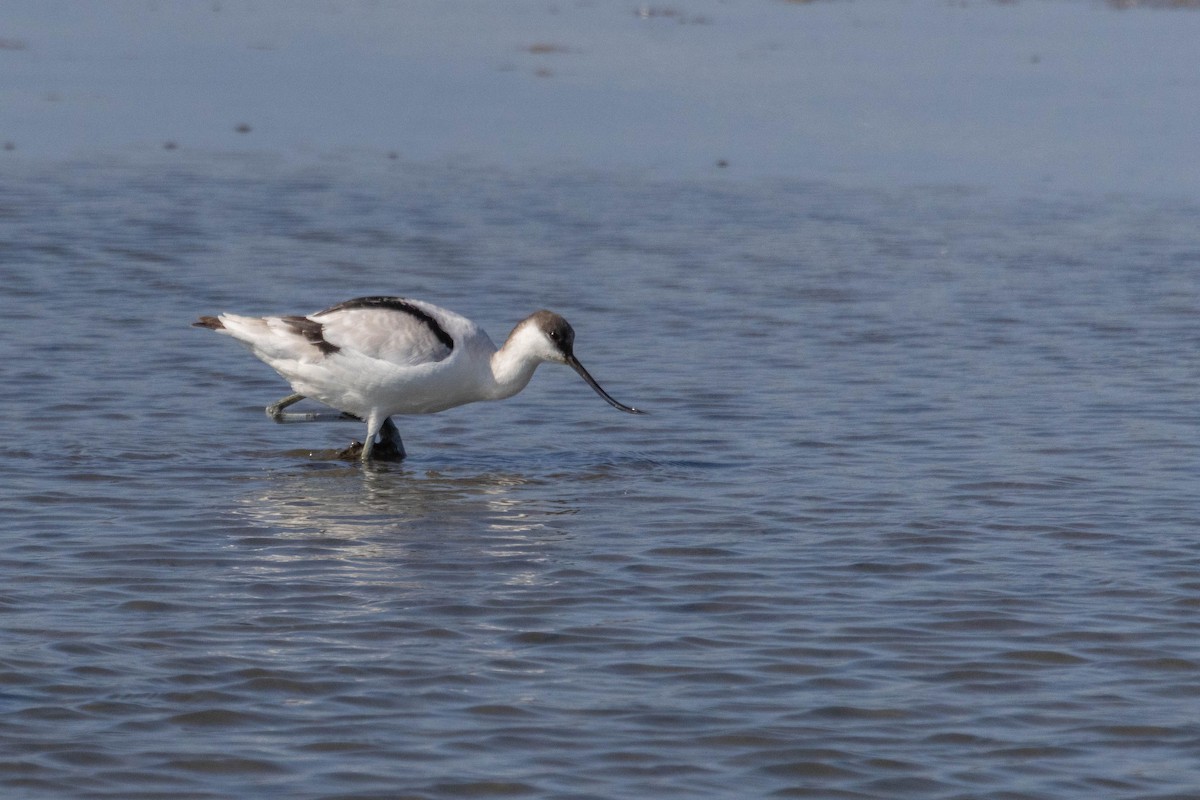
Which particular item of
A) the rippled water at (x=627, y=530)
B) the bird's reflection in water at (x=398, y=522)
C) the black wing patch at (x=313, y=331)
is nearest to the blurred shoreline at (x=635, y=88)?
the rippled water at (x=627, y=530)

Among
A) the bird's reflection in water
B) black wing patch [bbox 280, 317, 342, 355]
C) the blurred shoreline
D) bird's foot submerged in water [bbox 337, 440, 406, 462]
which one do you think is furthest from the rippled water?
the blurred shoreline

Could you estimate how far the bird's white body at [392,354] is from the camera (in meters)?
9.58

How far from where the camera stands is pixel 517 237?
16062 mm

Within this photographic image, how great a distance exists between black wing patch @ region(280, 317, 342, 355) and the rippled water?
1.97 feet

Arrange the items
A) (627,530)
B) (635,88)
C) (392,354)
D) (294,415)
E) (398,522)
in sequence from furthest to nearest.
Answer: (635,88)
(294,415)
(392,354)
(398,522)
(627,530)

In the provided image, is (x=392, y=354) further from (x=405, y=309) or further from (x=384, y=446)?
(x=384, y=446)

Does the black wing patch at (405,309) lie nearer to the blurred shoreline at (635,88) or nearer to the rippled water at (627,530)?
the rippled water at (627,530)

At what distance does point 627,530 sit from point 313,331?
6.77 feet

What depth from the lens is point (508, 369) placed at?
9.84m

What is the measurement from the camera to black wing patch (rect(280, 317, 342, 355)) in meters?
9.59

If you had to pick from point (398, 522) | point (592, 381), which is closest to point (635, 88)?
point (592, 381)

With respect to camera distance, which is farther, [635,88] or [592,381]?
[635,88]

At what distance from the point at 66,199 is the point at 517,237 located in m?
3.83

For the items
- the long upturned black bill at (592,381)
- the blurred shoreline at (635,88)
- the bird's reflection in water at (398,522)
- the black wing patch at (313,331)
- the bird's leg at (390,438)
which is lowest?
the bird's reflection in water at (398,522)
